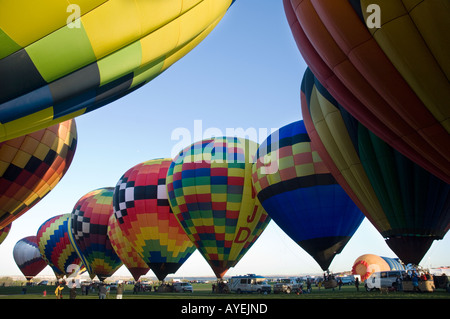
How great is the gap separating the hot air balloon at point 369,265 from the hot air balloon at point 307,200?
17146 millimetres

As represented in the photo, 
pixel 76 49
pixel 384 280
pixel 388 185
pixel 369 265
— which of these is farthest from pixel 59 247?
pixel 76 49

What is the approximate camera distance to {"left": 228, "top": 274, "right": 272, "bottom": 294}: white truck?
63.2 ft

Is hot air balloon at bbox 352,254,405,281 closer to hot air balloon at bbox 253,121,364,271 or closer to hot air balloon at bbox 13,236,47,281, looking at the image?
hot air balloon at bbox 253,121,364,271

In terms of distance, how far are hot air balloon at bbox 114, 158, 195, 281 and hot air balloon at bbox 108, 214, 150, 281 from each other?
9.72 feet

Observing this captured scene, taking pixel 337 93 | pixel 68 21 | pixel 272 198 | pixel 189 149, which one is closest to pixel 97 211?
pixel 189 149

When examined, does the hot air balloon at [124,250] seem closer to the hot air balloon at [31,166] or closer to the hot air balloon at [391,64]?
the hot air balloon at [31,166]

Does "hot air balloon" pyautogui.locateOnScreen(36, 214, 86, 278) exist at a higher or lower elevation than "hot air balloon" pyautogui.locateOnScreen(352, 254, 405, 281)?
higher

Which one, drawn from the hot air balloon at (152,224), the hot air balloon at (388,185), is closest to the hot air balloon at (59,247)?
the hot air balloon at (152,224)

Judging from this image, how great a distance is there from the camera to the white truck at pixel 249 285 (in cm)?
1925

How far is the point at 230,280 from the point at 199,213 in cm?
527

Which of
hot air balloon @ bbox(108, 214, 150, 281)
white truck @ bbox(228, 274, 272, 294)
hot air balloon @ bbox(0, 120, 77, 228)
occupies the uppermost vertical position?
hot air balloon @ bbox(0, 120, 77, 228)

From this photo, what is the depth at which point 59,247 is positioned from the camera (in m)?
35.0

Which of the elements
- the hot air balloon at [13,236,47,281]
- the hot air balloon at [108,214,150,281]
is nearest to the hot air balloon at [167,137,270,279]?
the hot air balloon at [108,214,150,281]

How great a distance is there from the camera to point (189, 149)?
19.3 metres
